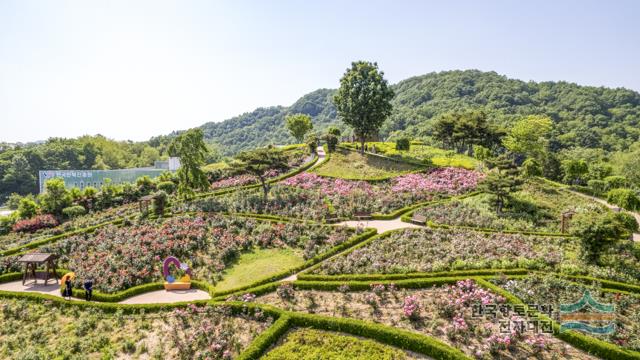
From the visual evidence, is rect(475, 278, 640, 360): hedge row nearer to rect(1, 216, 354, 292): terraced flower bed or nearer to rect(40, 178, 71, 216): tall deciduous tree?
rect(1, 216, 354, 292): terraced flower bed

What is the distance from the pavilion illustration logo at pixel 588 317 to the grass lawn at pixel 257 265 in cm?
1277

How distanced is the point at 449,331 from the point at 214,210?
21.3m

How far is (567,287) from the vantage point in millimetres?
15539

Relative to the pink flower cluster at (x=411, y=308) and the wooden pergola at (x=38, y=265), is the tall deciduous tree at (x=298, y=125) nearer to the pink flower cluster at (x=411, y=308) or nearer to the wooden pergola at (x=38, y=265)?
the wooden pergola at (x=38, y=265)

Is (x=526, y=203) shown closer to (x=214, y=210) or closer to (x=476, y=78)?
(x=214, y=210)

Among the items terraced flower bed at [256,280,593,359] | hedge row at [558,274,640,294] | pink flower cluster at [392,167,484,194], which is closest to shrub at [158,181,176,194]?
pink flower cluster at [392,167,484,194]

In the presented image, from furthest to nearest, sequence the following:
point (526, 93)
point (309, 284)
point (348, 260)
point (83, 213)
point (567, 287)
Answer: point (526, 93), point (83, 213), point (348, 260), point (309, 284), point (567, 287)

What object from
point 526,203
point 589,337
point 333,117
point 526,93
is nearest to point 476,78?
point 526,93

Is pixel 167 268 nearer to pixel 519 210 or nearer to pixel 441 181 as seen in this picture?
pixel 519 210

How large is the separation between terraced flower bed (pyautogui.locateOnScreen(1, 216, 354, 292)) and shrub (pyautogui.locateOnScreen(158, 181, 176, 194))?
11.6 metres

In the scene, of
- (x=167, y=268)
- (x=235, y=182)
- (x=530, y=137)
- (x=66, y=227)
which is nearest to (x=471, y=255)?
(x=167, y=268)

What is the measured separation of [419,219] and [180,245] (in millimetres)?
16712

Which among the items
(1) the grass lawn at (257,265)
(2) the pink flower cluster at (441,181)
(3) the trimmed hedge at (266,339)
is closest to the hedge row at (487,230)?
(2) the pink flower cluster at (441,181)

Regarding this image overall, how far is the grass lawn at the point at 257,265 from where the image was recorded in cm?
1853
